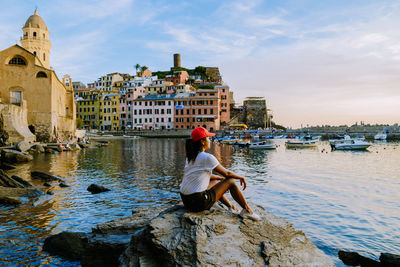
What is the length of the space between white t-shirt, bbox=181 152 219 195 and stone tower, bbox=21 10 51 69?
7287 cm

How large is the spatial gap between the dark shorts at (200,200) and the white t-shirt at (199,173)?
7 centimetres

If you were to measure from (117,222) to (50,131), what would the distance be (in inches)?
1562

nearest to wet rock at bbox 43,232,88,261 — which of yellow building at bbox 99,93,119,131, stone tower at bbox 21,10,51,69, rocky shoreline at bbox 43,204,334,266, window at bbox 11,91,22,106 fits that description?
rocky shoreline at bbox 43,204,334,266

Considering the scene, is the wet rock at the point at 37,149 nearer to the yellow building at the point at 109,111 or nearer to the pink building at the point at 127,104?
the pink building at the point at 127,104

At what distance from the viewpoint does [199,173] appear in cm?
530

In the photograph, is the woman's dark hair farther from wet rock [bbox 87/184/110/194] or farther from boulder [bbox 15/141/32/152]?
boulder [bbox 15/141/32/152]

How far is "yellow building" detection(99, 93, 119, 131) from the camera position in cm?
9975

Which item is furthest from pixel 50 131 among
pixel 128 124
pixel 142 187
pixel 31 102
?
pixel 128 124

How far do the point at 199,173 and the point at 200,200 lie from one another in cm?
45

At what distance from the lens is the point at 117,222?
7219mm

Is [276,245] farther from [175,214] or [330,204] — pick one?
[330,204]

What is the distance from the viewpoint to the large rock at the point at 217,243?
14.8 feet

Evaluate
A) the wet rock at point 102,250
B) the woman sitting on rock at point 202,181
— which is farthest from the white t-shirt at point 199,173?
the wet rock at point 102,250

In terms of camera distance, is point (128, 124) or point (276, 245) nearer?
point (276, 245)
